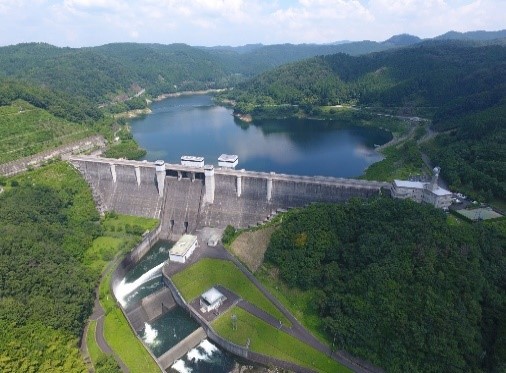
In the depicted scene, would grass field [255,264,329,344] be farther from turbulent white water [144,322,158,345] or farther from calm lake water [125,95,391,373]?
turbulent white water [144,322,158,345]

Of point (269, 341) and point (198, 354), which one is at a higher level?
point (269, 341)

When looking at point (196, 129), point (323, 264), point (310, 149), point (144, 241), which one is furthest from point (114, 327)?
point (196, 129)

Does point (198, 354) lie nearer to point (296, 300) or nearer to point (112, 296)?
point (296, 300)

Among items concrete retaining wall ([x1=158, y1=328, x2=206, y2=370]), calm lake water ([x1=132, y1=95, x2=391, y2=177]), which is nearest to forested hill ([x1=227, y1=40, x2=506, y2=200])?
calm lake water ([x1=132, y1=95, x2=391, y2=177])

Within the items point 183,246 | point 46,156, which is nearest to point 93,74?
point 46,156

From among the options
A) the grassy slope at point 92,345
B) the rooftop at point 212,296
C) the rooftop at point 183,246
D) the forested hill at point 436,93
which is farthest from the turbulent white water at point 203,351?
the forested hill at point 436,93

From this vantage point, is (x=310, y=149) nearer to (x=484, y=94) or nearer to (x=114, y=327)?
(x=484, y=94)

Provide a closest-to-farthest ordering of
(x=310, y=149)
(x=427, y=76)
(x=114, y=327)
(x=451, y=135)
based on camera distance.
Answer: (x=114, y=327) < (x=451, y=135) < (x=310, y=149) < (x=427, y=76)
